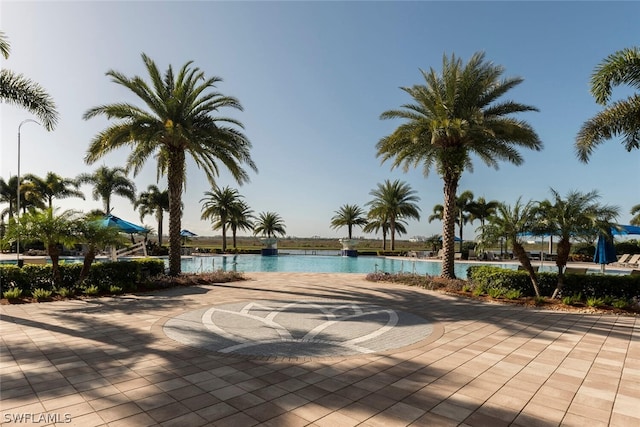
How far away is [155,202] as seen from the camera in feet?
141

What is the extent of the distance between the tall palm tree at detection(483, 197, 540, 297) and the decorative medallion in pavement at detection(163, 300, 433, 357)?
17.6 ft

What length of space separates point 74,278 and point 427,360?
40.9 ft

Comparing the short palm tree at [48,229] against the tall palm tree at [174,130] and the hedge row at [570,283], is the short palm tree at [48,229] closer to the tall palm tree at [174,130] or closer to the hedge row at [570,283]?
the tall palm tree at [174,130]

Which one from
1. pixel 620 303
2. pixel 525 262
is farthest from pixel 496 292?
pixel 620 303

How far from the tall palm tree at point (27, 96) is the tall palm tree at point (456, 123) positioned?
1405cm

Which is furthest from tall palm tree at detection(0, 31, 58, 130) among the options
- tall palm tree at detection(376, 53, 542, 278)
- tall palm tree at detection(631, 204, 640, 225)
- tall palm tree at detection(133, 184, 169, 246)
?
tall palm tree at detection(631, 204, 640, 225)

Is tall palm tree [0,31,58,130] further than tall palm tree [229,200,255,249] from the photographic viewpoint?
No

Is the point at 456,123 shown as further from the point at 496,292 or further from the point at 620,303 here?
the point at 620,303

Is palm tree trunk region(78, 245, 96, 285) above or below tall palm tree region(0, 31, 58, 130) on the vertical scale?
below

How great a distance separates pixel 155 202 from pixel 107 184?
6028 millimetres

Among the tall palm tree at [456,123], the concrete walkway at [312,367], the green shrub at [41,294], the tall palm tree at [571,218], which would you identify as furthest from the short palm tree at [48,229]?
the tall palm tree at [571,218]

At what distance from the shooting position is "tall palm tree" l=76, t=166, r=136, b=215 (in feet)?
125

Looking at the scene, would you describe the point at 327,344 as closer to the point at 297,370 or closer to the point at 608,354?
the point at 297,370

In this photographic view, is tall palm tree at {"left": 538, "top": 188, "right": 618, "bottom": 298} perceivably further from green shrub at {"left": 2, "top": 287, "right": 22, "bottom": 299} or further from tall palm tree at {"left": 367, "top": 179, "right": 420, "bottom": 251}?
tall palm tree at {"left": 367, "top": 179, "right": 420, "bottom": 251}
